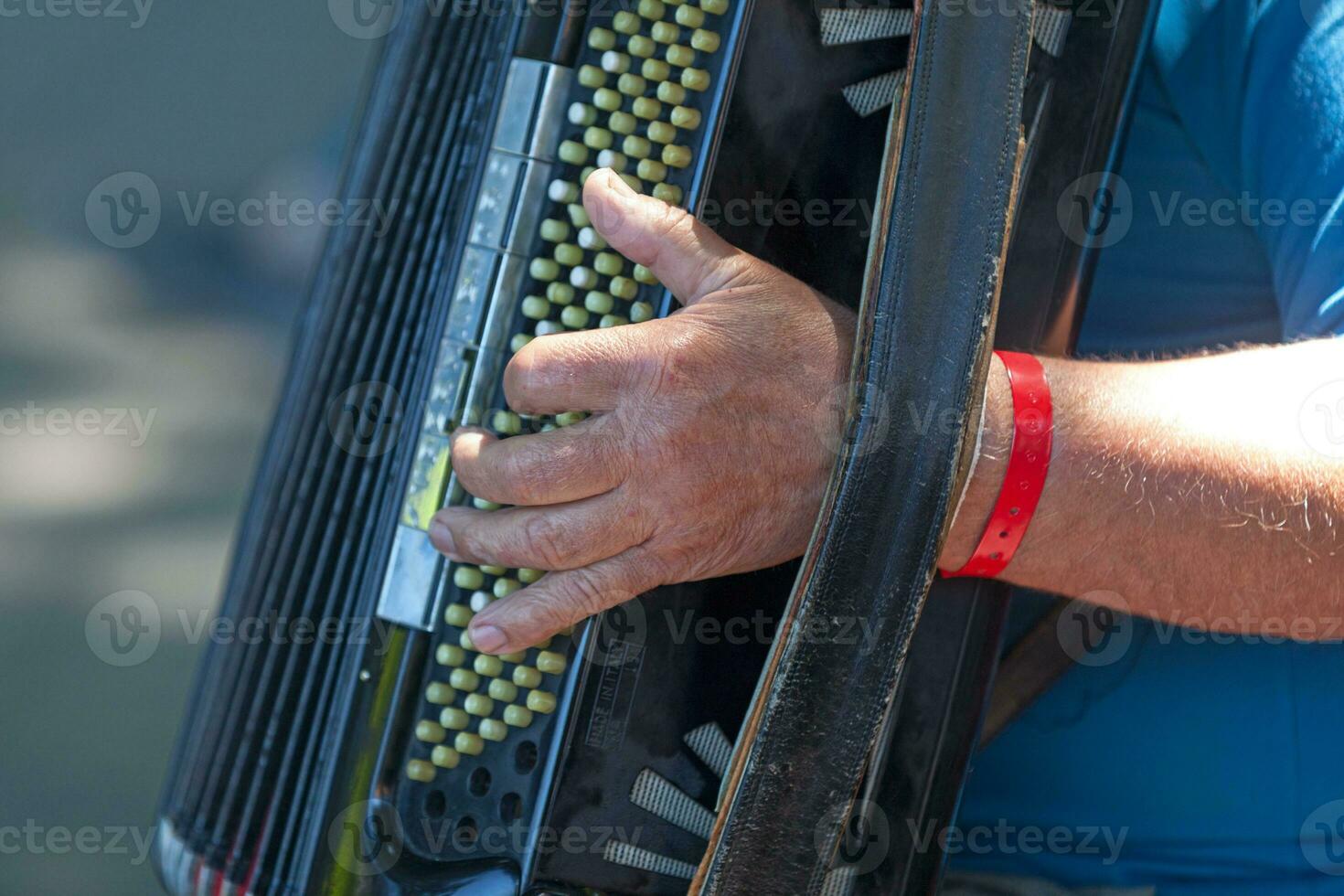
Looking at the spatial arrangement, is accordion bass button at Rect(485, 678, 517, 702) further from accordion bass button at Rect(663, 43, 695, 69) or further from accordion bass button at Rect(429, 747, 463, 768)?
accordion bass button at Rect(663, 43, 695, 69)

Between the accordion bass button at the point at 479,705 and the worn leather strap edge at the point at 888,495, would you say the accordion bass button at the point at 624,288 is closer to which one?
the worn leather strap edge at the point at 888,495

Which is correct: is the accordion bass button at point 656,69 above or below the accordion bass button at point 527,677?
above

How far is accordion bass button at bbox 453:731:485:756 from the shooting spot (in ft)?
2.90

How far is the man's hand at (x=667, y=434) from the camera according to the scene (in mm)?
804

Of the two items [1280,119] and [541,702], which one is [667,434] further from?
[1280,119]

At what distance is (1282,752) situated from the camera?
0.93 m

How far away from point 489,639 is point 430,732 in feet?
0.36

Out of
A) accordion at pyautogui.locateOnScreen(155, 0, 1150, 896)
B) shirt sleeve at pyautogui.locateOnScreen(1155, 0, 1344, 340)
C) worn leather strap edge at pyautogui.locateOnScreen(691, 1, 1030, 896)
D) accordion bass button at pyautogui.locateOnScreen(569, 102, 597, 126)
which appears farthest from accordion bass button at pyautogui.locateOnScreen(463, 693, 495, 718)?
shirt sleeve at pyautogui.locateOnScreen(1155, 0, 1344, 340)

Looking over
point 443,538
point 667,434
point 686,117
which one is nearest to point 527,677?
point 443,538

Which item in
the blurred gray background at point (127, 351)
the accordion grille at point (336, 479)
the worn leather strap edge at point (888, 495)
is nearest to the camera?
the worn leather strap edge at point (888, 495)

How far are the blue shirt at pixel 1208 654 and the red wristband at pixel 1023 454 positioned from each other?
0.26 m

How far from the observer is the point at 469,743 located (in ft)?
2.90

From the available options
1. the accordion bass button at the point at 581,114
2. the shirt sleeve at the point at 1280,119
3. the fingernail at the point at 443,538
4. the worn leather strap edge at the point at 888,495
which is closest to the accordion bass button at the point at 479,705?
the fingernail at the point at 443,538

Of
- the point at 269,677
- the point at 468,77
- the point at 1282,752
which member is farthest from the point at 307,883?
the point at 1282,752
